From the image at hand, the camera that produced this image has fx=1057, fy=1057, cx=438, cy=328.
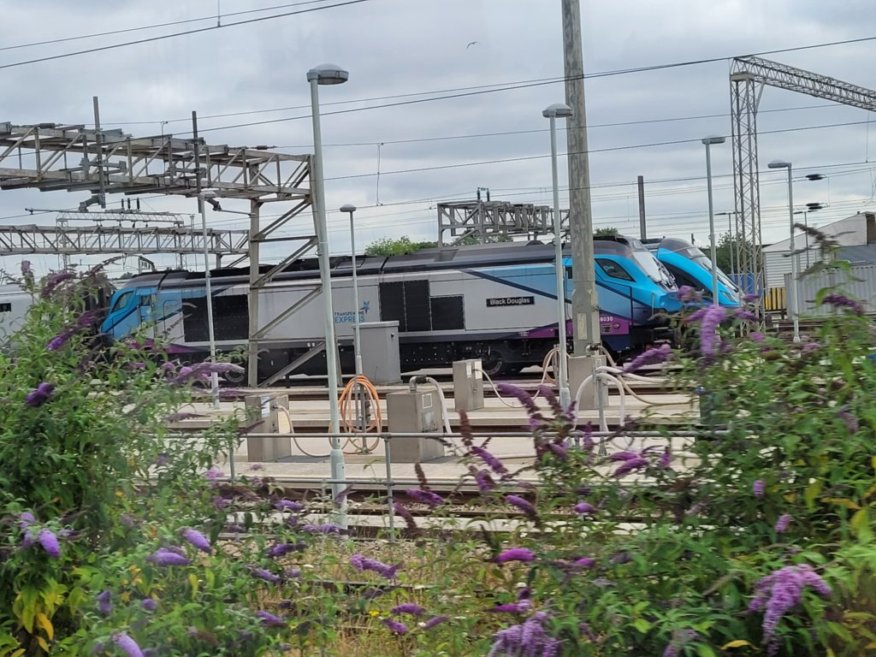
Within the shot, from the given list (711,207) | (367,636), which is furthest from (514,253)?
(367,636)

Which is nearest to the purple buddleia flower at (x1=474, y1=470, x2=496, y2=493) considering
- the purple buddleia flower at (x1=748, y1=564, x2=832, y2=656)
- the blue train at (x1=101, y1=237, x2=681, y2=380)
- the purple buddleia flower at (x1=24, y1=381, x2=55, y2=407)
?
the purple buddleia flower at (x1=748, y1=564, x2=832, y2=656)

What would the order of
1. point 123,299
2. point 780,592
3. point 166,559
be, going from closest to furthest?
point 780,592 → point 166,559 → point 123,299

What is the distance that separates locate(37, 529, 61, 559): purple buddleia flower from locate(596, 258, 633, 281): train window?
25.9 metres

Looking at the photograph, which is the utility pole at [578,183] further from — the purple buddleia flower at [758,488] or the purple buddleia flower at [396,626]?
the purple buddleia flower at [758,488]

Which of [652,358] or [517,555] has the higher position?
[652,358]

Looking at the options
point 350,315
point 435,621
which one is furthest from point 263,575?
point 350,315

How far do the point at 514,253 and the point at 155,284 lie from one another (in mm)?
12934

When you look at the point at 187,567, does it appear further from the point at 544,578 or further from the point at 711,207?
the point at 711,207

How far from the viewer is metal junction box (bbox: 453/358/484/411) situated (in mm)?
21641

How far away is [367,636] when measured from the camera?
5.52m

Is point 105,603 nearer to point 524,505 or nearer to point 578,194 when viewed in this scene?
point 524,505

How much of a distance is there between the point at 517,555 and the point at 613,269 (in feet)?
85.4

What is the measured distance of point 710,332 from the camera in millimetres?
3469

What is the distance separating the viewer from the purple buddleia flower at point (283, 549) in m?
4.12
